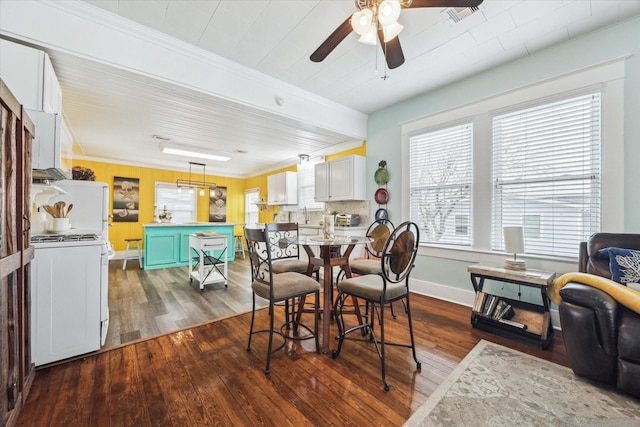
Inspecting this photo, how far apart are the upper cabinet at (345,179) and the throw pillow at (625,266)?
2968 mm

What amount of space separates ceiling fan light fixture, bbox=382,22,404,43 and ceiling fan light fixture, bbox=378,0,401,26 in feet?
0.48

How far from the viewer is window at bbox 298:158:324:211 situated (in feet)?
19.2

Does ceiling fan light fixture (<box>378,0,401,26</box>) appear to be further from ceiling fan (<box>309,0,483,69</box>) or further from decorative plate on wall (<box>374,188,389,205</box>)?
decorative plate on wall (<box>374,188,389,205</box>)

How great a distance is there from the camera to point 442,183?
3480 millimetres

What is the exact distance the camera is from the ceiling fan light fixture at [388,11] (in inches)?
59.1

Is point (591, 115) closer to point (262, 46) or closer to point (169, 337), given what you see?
point (262, 46)

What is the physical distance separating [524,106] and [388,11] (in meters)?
2.23

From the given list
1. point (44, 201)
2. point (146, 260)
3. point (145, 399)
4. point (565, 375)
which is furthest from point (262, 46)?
point (146, 260)

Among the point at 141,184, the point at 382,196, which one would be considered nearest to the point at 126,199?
the point at 141,184

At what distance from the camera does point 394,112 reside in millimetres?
4023

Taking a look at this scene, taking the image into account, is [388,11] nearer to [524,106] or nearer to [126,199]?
[524,106]

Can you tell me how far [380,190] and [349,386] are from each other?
2995 millimetres

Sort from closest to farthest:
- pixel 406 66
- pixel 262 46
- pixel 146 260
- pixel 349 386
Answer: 1. pixel 349 386
2. pixel 262 46
3. pixel 406 66
4. pixel 146 260

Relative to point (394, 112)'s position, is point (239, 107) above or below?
below
